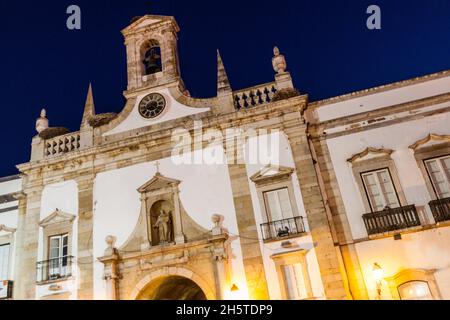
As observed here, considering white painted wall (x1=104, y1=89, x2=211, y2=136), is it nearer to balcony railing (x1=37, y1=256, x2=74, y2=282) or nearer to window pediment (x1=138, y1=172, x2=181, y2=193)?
window pediment (x1=138, y1=172, x2=181, y2=193)

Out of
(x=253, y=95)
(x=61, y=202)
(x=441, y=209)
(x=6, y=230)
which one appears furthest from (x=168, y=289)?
(x=441, y=209)

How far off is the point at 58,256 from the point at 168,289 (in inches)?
159

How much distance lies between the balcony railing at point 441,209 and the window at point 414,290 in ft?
6.56

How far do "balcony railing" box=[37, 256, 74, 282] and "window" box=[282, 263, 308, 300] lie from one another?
23.8 ft

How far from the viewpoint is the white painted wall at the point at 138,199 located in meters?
14.4

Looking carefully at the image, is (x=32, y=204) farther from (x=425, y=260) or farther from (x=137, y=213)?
(x=425, y=260)

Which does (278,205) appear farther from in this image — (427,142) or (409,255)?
(427,142)

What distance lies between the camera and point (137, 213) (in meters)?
15.1

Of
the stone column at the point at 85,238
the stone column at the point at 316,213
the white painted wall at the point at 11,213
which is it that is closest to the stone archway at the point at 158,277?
the stone column at the point at 85,238

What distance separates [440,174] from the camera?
1395 cm

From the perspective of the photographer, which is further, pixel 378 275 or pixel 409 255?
pixel 409 255

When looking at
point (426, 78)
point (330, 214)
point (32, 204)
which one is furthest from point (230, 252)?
point (426, 78)

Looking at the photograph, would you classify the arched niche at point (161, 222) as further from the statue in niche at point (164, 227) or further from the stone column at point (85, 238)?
the stone column at point (85, 238)

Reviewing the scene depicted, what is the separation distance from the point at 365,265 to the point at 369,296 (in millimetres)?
899
